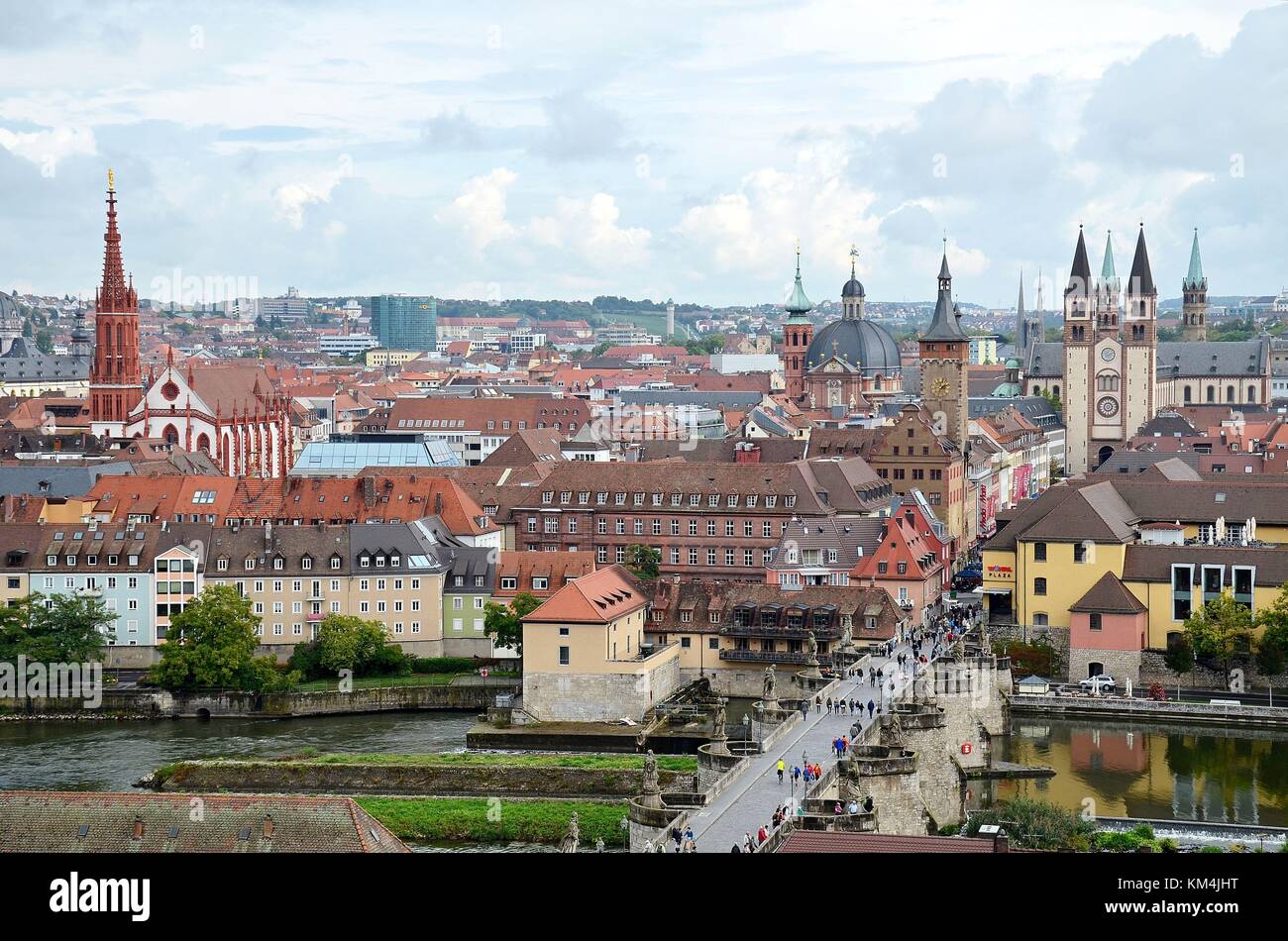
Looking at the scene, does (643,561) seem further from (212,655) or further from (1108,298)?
(1108,298)

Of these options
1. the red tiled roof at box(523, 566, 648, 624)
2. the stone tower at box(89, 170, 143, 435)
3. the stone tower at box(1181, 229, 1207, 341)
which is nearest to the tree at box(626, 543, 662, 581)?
the red tiled roof at box(523, 566, 648, 624)

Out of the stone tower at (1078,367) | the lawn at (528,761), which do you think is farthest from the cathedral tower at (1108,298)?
the lawn at (528,761)

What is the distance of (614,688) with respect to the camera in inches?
1924

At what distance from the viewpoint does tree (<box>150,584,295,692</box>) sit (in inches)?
2068

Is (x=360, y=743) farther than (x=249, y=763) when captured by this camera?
Yes

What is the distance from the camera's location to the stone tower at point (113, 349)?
326ft

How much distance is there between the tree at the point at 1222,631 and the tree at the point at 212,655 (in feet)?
82.0

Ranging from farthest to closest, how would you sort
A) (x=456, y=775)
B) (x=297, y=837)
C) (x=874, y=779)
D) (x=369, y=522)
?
1. (x=369, y=522)
2. (x=456, y=775)
3. (x=874, y=779)
4. (x=297, y=837)

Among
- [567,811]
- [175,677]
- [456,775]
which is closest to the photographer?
[567,811]

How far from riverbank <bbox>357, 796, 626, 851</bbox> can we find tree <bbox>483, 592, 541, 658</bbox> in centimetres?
1372

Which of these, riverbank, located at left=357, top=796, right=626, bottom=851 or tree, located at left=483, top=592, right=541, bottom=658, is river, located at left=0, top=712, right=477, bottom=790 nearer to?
tree, located at left=483, top=592, right=541, bottom=658
